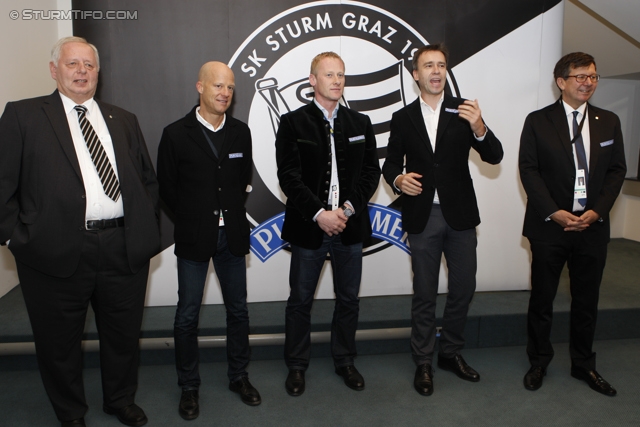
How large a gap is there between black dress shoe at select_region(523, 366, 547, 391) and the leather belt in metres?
2.34

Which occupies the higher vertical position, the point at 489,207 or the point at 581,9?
the point at 581,9

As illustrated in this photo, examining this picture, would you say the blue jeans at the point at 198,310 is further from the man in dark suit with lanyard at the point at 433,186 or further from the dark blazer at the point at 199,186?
the man in dark suit with lanyard at the point at 433,186

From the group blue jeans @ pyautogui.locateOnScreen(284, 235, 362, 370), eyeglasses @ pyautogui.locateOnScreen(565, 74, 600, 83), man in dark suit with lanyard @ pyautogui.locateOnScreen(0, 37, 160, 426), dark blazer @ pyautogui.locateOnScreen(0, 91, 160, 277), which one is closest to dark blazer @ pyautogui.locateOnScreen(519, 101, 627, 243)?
eyeglasses @ pyautogui.locateOnScreen(565, 74, 600, 83)

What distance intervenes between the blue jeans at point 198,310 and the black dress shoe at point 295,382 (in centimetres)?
27

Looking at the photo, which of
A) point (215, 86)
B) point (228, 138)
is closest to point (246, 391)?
point (228, 138)

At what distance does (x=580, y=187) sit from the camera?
280 centimetres

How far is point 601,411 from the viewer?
2756 mm

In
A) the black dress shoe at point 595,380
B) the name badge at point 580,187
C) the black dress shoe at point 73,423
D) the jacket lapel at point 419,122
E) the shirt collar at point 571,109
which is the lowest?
the black dress shoe at point 73,423

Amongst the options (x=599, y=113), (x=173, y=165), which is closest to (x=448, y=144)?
(x=599, y=113)

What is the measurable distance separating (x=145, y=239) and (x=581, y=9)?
4.75 metres

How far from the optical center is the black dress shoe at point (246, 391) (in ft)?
9.23

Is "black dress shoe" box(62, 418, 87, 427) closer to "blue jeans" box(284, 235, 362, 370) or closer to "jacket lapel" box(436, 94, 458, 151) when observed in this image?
"blue jeans" box(284, 235, 362, 370)

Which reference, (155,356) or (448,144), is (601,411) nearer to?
(448,144)

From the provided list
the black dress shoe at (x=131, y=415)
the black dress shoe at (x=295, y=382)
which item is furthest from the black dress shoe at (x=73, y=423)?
the black dress shoe at (x=295, y=382)
